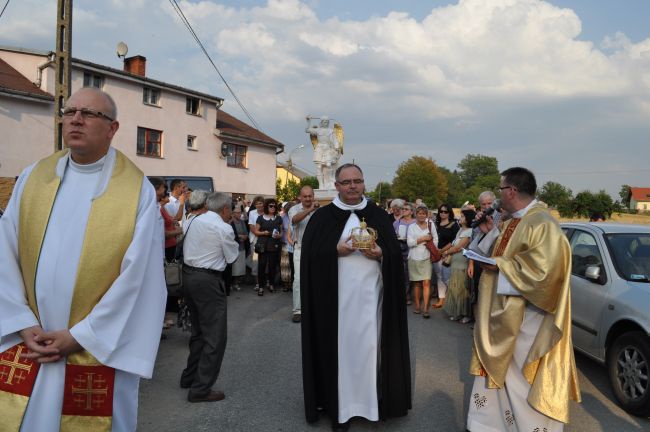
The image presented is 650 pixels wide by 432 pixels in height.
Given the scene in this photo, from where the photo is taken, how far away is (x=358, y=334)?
4090 mm

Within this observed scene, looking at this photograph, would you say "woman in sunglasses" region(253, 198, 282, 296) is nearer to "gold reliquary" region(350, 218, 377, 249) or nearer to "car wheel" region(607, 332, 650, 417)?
"gold reliquary" region(350, 218, 377, 249)

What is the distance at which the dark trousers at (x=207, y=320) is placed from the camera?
15.2ft

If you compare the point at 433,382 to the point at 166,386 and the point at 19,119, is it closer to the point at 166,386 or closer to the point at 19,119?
the point at 166,386

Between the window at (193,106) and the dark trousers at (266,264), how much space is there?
19.4 m

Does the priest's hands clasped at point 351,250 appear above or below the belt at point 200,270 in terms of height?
above

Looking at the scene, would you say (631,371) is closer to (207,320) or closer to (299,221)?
(207,320)

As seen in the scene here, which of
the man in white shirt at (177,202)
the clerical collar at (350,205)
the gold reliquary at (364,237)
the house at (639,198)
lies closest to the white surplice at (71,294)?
the gold reliquary at (364,237)

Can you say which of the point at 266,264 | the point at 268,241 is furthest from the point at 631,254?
Result: the point at 266,264

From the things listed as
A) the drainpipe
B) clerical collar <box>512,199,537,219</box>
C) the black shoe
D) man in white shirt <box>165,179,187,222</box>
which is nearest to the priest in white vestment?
the black shoe

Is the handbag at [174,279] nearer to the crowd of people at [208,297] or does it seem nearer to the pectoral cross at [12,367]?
the crowd of people at [208,297]

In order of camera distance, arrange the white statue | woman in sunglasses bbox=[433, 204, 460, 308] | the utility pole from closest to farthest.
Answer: woman in sunglasses bbox=[433, 204, 460, 308]
the utility pole
the white statue

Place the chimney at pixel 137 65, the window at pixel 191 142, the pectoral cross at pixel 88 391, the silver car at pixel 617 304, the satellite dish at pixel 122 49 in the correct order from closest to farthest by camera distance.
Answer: the pectoral cross at pixel 88 391 → the silver car at pixel 617 304 → the satellite dish at pixel 122 49 → the chimney at pixel 137 65 → the window at pixel 191 142

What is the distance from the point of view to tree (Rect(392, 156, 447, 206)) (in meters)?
73.8

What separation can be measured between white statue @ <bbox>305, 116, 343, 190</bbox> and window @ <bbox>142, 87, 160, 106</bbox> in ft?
44.3
